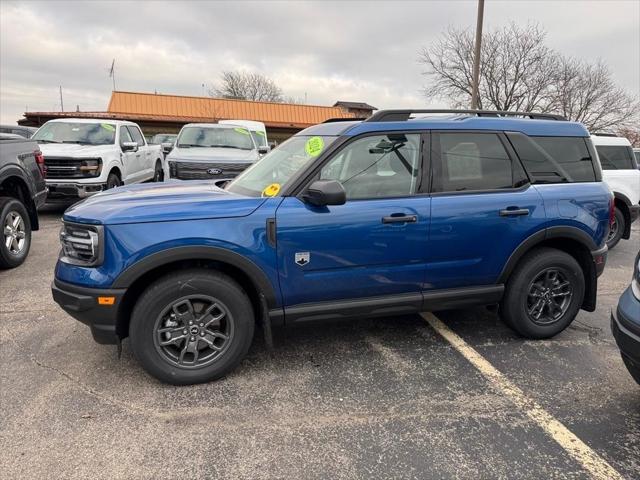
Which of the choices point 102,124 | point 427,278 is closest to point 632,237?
point 427,278

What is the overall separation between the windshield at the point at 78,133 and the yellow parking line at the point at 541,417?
872cm

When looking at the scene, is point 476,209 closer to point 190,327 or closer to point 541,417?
point 541,417

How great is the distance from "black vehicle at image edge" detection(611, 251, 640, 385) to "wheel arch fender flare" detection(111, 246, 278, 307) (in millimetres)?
2143

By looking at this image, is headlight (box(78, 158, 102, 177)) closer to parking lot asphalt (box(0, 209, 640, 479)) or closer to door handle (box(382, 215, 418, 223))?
parking lot asphalt (box(0, 209, 640, 479))

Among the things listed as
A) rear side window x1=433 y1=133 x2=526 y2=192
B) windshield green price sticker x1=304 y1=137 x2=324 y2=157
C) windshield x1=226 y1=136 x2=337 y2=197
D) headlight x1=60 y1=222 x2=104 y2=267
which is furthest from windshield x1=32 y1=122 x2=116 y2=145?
rear side window x1=433 y1=133 x2=526 y2=192

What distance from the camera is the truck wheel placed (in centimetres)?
570

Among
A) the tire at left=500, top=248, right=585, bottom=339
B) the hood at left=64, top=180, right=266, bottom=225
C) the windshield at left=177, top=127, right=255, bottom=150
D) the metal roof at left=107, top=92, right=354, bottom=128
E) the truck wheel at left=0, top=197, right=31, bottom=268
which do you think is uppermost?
the metal roof at left=107, top=92, right=354, bottom=128

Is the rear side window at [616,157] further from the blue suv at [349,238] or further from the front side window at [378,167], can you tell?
the front side window at [378,167]

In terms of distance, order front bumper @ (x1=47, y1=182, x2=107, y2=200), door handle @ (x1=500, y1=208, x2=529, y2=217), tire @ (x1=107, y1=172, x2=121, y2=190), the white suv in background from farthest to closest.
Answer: tire @ (x1=107, y1=172, x2=121, y2=190), front bumper @ (x1=47, y1=182, x2=107, y2=200), the white suv in background, door handle @ (x1=500, y1=208, x2=529, y2=217)

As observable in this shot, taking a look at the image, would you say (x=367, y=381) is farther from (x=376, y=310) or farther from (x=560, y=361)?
(x=560, y=361)

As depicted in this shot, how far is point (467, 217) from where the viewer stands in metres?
3.55

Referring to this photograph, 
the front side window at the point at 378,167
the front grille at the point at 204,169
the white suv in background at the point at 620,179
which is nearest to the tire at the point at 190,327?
the front side window at the point at 378,167

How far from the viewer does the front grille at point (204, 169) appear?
941 centimetres

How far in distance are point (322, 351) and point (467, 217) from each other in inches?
61.2
